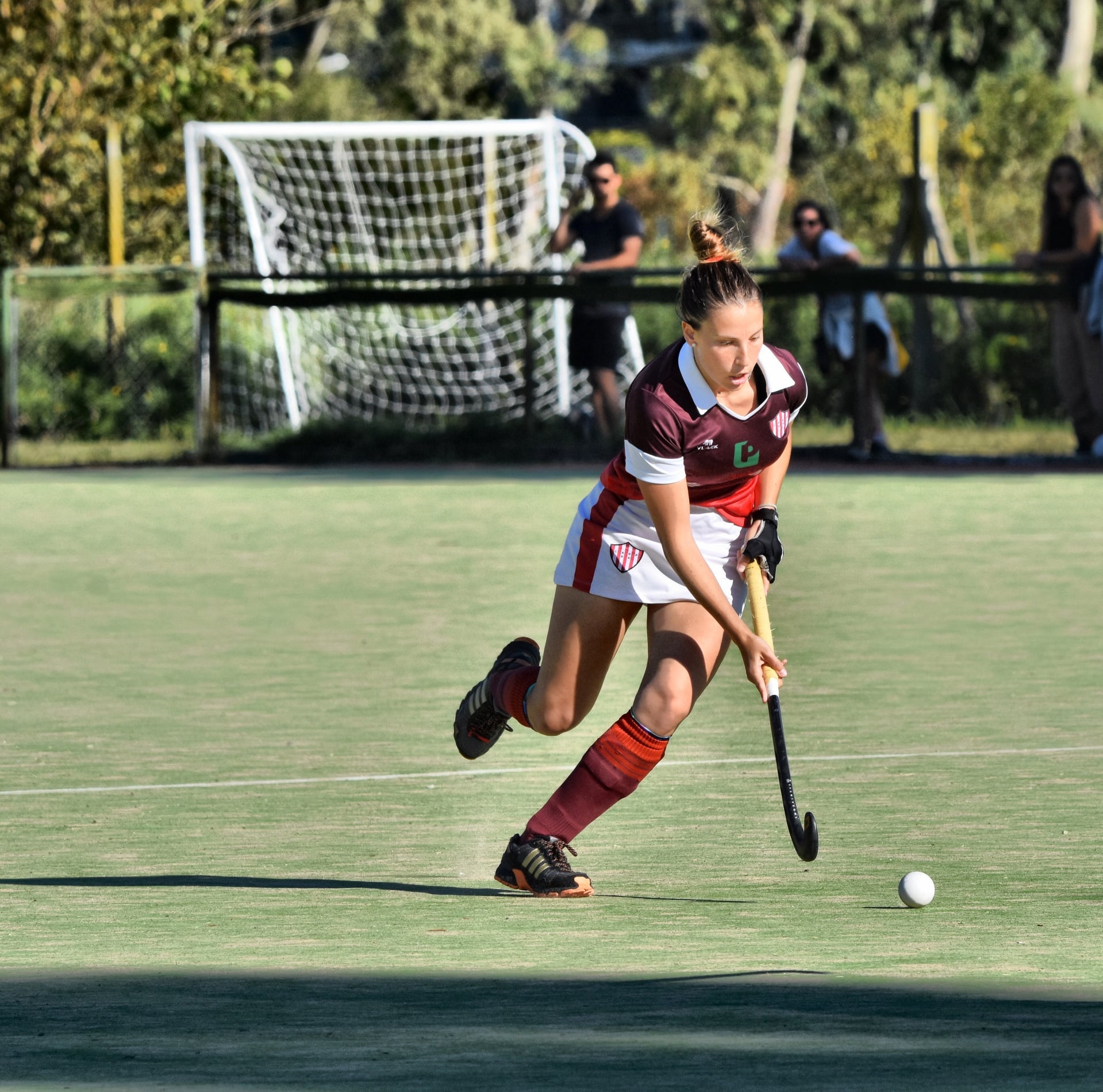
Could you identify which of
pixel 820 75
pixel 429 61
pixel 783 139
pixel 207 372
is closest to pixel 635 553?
pixel 207 372

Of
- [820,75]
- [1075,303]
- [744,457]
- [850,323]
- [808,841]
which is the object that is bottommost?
[820,75]

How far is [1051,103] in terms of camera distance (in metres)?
45.2

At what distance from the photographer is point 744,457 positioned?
5.97 metres

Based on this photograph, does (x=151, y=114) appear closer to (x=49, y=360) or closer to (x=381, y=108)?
(x=49, y=360)

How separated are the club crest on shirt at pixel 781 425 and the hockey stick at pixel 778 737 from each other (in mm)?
318

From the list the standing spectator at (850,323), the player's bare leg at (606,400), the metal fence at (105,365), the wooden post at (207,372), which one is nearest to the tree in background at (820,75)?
the metal fence at (105,365)

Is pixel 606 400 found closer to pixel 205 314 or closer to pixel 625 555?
pixel 205 314

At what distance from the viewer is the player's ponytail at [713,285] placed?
5.74 m

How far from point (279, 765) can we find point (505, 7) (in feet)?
133

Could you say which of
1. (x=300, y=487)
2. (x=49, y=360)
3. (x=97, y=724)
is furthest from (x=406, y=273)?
(x=97, y=724)

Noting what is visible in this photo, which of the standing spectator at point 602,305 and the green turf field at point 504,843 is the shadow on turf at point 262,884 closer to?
the green turf field at point 504,843

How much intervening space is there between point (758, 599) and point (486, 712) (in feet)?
3.27

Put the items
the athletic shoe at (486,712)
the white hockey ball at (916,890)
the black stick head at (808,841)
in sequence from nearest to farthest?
the white hockey ball at (916,890) < the black stick head at (808,841) < the athletic shoe at (486,712)

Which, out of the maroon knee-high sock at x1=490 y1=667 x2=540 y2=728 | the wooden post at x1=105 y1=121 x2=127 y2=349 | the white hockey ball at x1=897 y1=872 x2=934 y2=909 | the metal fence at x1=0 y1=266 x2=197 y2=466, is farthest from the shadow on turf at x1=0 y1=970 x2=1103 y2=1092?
the wooden post at x1=105 y1=121 x2=127 y2=349
